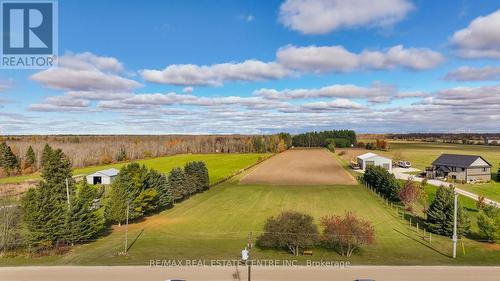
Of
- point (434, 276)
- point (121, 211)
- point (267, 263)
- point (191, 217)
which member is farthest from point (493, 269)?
point (121, 211)

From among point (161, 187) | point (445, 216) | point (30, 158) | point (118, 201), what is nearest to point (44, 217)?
point (118, 201)

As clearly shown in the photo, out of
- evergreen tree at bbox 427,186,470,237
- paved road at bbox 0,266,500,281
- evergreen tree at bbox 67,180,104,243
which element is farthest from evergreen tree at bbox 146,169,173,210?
evergreen tree at bbox 427,186,470,237

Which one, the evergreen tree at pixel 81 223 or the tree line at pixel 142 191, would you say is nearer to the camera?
the evergreen tree at pixel 81 223

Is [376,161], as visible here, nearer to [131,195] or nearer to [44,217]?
[131,195]

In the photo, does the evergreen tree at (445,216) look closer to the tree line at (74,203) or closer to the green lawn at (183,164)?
the tree line at (74,203)

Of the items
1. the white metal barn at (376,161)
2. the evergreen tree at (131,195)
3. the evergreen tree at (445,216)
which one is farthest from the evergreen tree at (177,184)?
the white metal barn at (376,161)

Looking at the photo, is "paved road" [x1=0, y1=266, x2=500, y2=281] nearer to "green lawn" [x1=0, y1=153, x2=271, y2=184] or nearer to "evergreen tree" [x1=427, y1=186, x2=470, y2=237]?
"evergreen tree" [x1=427, y1=186, x2=470, y2=237]
